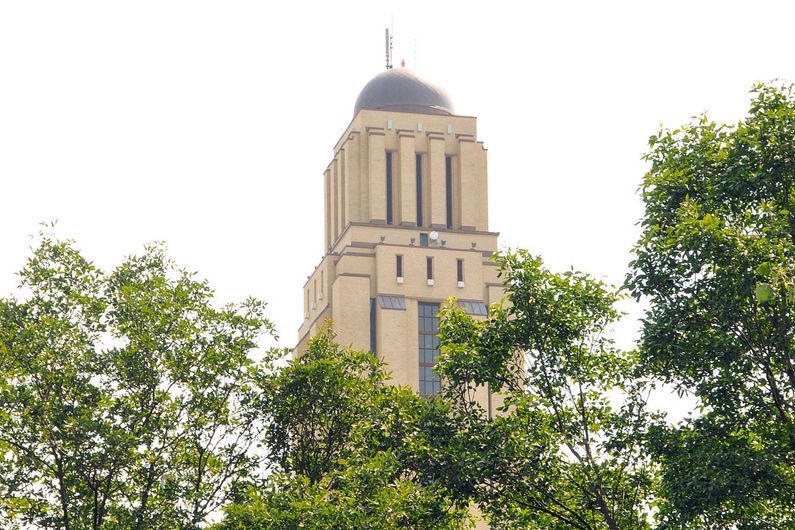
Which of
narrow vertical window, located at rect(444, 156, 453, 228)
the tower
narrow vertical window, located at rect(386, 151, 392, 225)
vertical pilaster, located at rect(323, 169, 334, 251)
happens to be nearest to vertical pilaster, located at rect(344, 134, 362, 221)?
the tower

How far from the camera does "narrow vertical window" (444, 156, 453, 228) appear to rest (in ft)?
399

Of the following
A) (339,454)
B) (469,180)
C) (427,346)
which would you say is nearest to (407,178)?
(469,180)

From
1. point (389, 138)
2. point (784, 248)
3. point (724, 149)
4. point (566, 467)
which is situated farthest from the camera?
point (389, 138)

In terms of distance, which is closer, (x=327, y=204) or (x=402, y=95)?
(x=402, y=95)

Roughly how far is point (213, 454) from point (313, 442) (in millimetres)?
2417

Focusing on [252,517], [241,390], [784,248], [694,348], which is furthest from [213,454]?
[784,248]

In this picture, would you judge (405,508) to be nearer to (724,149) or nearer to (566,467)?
(566,467)

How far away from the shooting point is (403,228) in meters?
119

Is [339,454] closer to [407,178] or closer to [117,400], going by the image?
[117,400]

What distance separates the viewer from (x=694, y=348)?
2436cm

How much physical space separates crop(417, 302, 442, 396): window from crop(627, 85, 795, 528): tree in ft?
278

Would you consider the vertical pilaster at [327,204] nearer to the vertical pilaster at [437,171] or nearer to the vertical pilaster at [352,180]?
the vertical pilaster at [352,180]

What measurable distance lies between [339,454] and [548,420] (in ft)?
20.8

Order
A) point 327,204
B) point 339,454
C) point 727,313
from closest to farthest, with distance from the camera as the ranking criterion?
point 727,313, point 339,454, point 327,204
